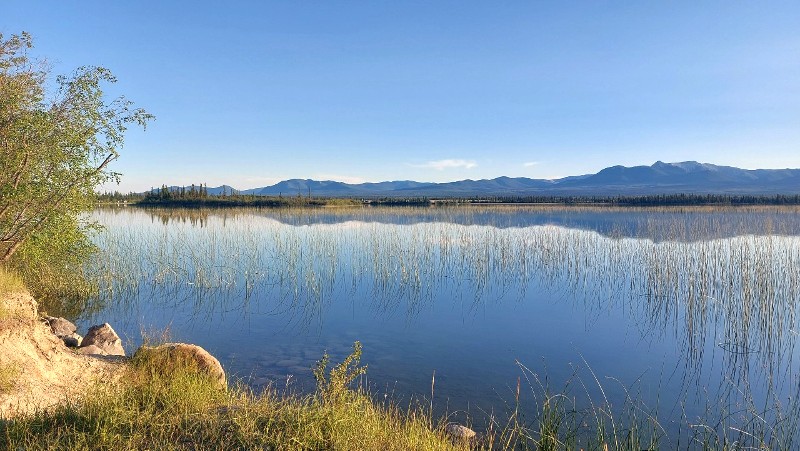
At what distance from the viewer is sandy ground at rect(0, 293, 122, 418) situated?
599 centimetres

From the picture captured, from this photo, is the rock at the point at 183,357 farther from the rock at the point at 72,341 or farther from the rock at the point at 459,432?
the rock at the point at 72,341

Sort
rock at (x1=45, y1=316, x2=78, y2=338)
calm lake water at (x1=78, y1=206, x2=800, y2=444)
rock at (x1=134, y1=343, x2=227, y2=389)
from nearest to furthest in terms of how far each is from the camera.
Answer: rock at (x1=134, y1=343, x2=227, y2=389), calm lake water at (x1=78, y1=206, x2=800, y2=444), rock at (x1=45, y1=316, x2=78, y2=338)

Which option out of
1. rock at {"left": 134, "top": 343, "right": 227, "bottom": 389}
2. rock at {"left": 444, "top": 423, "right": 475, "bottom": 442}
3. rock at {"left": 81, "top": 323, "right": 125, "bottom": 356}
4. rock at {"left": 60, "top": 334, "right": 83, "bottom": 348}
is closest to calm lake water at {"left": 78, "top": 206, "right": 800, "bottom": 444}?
rock at {"left": 81, "top": 323, "right": 125, "bottom": 356}

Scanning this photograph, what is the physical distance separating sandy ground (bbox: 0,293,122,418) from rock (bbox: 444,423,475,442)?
4.26 m

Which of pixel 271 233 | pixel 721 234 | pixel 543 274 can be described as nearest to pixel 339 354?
pixel 543 274

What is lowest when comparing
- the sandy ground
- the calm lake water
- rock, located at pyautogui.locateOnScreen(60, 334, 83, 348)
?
the calm lake water

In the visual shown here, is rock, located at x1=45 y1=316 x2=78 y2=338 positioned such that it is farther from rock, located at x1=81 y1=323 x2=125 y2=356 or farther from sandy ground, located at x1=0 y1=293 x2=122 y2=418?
sandy ground, located at x1=0 y1=293 x2=122 y2=418

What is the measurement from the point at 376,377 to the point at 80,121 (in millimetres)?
9081

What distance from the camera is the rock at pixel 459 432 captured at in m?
6.50

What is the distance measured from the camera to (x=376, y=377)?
941cm

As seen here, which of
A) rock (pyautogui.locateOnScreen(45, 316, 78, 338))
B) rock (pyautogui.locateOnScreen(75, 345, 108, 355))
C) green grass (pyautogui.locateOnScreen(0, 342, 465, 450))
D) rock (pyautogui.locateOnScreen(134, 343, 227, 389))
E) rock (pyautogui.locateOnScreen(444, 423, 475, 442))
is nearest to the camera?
green grass (pyautogui.locateOnScreen(0, 342, 465, 450))

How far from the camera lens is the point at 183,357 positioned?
7.21 meters

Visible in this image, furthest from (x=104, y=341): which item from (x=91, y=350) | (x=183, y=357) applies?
(x=183, y=357)

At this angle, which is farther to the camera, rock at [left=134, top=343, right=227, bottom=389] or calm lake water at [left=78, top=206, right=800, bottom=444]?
calm lake water at [left=78, top=206, right=800, bottom=444]
